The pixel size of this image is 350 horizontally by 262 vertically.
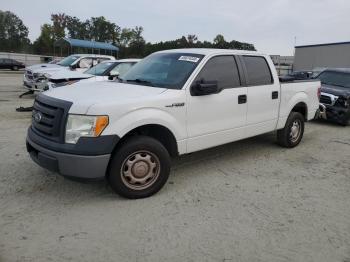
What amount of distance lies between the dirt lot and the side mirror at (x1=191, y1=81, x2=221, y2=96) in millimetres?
1234

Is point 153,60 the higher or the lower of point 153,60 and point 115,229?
the higher

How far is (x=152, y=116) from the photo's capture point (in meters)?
4.40

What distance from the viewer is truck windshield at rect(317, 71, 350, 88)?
10757 millimetres

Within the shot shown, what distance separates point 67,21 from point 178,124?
3426 inches

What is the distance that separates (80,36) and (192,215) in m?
84.7

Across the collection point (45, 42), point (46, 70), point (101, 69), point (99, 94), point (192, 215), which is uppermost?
point (45, 42)

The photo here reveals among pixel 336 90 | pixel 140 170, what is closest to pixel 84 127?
pixel 140 170

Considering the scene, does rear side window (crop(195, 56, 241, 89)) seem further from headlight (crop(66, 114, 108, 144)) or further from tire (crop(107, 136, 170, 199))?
headlight (crop(66, 114, 108, 144))

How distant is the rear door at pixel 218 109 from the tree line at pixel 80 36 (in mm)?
56293

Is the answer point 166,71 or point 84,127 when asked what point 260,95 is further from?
point 84,127

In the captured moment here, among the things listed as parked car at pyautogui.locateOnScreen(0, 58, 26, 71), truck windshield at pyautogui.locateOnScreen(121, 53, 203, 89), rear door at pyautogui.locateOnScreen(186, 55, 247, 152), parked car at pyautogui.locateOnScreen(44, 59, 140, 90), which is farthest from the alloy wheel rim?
parked car at pyautogui.locateOnScreen(0, 58, 26, 71)

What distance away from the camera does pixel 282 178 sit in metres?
5.29

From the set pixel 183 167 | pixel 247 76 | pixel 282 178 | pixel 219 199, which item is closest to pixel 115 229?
pixel 219 199

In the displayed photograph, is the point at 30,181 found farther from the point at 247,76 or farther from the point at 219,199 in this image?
the point at 247,76
